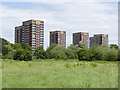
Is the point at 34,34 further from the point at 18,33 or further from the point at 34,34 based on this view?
the point at 18,33

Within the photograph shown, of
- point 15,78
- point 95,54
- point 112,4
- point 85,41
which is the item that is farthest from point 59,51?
point 15,78

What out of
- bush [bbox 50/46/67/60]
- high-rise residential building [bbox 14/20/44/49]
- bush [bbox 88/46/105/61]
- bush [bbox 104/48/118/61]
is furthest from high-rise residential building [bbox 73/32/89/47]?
high-rise residential building [bbox 14/20/44/49]

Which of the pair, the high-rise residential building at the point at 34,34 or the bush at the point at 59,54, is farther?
the high-rise residential building at the point at 34,34

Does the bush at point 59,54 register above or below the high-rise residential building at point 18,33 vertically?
below

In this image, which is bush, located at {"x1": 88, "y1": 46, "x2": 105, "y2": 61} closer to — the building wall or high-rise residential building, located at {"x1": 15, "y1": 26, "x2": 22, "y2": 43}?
high-rise residential building, located at {"x1": 15, "y1": 26, "x2": 22, "y2": 43}

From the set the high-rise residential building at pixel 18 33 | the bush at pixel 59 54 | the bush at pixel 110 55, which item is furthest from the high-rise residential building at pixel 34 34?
the bush at pixel 110 55

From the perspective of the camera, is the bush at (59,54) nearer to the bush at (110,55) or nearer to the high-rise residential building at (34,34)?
the bush at (110,55)

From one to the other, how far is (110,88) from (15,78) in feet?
8.50

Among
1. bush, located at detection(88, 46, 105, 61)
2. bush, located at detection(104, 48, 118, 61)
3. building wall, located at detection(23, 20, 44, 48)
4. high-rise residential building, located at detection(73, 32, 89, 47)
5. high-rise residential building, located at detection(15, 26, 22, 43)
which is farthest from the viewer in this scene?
building wall, located at detection(23, 20, 44, 48)

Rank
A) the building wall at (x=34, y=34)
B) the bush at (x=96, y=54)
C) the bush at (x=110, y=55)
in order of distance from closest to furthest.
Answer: the bush at (x=110, y=55) → the bush at (x=96, y=54) → the building wall at (x=34, y=34)

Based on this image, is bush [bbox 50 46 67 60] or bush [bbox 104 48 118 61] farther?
bush [bbox 50 46 67 60]

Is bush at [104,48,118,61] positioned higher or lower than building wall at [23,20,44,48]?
lower

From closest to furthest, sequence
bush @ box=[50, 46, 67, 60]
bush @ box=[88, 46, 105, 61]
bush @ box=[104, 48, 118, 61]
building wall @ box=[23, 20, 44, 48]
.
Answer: bush @ box=[104, 48, 118, 61]
bush @ box=[88, 46, 105, 61]
bush @ box=[50, 46, 67, 60]
building wall @ box=[23, 20, 44, 48]

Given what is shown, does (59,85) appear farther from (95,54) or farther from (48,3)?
(95,54)
